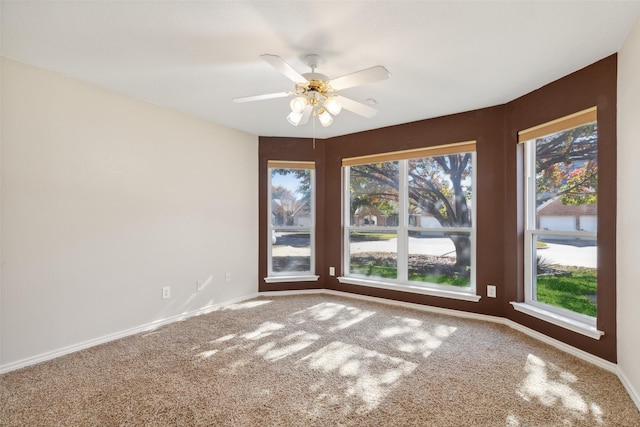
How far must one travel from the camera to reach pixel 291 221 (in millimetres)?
4691

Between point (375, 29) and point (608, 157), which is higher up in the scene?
point (375, 29)

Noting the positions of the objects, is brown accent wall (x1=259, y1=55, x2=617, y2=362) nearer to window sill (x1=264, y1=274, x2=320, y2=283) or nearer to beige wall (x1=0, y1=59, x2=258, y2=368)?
window sill (x1=264, y1=274, x2=320, y2=283)

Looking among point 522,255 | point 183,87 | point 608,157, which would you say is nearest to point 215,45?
point 183,87

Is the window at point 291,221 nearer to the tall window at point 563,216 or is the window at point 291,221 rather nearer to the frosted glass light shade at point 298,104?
the frosted glass light shade at point 298,104

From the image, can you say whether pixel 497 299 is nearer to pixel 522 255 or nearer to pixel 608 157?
pixel 522 255

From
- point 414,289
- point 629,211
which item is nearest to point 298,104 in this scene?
point 629,211

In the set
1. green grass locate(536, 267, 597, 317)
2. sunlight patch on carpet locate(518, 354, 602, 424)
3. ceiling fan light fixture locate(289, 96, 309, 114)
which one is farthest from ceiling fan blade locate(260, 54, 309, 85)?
green grass locate(536, 267, 597, 317)

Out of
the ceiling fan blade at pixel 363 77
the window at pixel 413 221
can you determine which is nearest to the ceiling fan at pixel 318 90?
the ceiling fan blade at pixel 363 77

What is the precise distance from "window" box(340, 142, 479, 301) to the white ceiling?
1.09 metres

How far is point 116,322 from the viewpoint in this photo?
9.79 ft

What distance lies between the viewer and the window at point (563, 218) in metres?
2.61

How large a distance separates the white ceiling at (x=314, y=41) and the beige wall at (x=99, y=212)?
30cm

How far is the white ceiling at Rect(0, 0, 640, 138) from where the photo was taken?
1.80 metres

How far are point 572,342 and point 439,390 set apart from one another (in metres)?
1.41
